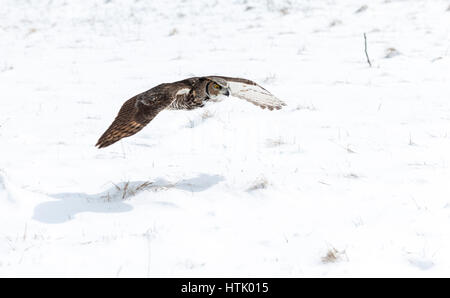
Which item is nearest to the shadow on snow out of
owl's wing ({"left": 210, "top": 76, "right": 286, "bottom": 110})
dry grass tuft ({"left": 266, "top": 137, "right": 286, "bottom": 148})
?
dry grass tuft ({"left": 266, "top": 137, "right": 286, "bottom": 148})

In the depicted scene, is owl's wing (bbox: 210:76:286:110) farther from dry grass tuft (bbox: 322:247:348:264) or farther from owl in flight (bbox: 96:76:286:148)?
dry grass tuft (bbox: 322:247:348:264)

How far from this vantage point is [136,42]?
44.6 feet

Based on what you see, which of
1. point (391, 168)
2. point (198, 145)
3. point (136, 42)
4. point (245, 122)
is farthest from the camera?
point (136, 42)

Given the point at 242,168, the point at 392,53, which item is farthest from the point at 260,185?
the point at 392,53

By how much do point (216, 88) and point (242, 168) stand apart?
928mm

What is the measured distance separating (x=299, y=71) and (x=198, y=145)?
4073 mm

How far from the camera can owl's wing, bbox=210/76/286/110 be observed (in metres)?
5.77

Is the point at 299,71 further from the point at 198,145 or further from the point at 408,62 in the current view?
the point at 198,145

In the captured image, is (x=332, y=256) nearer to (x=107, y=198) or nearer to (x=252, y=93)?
(x=107, y=198)

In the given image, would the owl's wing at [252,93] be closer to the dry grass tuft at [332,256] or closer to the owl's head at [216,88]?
the owl's head at [216,88]

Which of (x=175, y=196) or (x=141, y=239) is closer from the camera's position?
(x=141, y=239)

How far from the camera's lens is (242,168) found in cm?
512

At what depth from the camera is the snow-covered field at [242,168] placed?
138 inches

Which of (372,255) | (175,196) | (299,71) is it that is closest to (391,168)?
(372,255)
